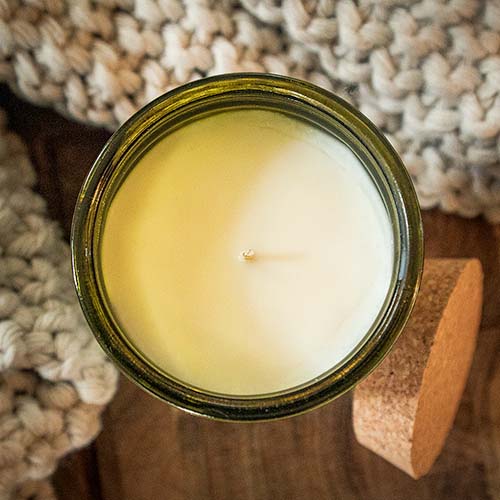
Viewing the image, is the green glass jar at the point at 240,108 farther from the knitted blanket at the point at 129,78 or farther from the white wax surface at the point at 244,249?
the knitted blanket at the point at 129,78

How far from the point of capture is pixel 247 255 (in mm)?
373

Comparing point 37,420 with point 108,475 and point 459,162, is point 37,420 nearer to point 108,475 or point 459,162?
point 108,475

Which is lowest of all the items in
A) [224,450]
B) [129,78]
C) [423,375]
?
[224,450]

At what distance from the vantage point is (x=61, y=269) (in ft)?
1.63

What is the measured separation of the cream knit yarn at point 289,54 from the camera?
47 cm

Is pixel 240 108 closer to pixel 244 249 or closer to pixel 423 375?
pixel 244 249

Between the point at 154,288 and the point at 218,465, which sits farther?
the point at 218,465

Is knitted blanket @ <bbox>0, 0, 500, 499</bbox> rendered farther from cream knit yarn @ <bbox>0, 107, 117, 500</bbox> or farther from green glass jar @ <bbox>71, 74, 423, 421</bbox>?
green glass jar @ <bbox>71, 74, 423, 421</bbox>

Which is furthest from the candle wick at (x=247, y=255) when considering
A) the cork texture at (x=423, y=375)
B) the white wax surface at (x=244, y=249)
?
the cork texture at (x=423, y=375)

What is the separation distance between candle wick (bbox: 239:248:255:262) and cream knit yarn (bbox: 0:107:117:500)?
16 cm

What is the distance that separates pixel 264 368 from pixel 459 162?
227 mm

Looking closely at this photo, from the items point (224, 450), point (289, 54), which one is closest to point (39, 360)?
point (224, 450)

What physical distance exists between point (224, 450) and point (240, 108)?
265mm

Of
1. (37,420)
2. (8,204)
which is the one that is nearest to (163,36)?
(8,204)
